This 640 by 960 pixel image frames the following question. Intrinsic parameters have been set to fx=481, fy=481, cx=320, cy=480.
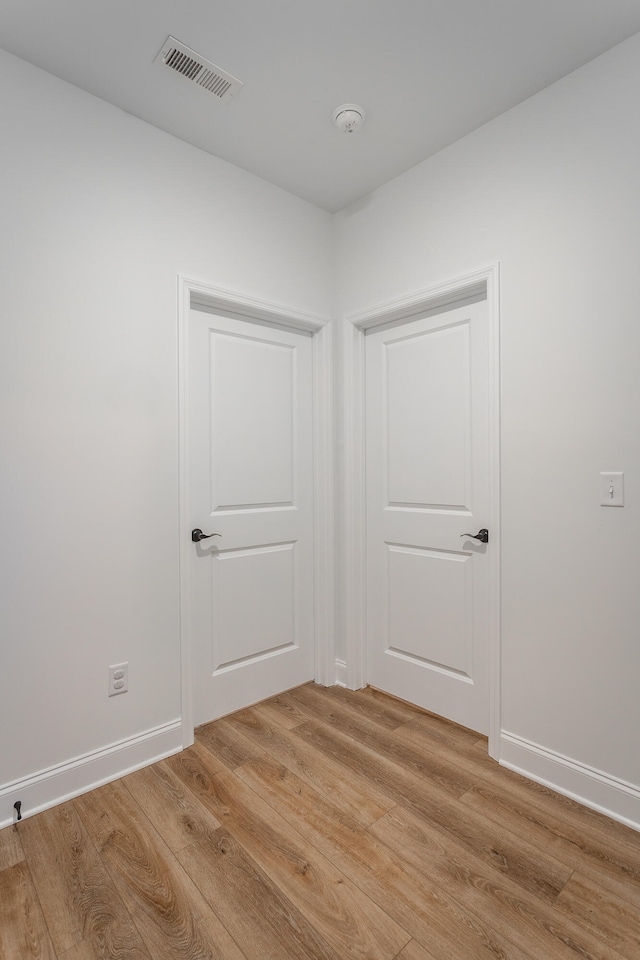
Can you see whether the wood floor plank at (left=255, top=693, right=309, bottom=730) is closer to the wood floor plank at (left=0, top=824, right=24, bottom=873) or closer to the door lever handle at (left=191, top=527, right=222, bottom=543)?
the door lever handle at (left=191, top=527, right=222, bottom=543)

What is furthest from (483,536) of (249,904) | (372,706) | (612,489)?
(249,904)

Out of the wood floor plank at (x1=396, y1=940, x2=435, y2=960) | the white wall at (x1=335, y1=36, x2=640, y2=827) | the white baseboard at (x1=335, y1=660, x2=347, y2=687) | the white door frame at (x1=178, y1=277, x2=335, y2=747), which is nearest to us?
the wood floor plank at (x1=396, y1=940, x2=435, y2=960)

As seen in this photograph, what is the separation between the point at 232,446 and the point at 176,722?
128 centimetres

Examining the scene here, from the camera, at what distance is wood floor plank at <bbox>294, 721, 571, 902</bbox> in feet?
4.70

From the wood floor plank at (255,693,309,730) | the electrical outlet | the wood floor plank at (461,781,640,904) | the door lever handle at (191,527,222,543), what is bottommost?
the wood floor plank at (461,781,640,904)

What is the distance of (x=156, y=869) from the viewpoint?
147 cm

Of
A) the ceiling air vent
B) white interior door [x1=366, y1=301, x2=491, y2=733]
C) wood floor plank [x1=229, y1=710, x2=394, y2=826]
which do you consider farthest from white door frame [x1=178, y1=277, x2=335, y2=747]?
the ceiling air vent

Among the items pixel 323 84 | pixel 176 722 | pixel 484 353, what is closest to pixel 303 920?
pixel 176 722

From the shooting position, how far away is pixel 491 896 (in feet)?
4.46

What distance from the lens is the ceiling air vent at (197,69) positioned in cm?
169

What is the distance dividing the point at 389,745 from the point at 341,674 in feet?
2.12

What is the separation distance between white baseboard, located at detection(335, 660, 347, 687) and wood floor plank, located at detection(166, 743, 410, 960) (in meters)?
0.94

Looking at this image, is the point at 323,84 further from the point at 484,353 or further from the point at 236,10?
the point at 484,353

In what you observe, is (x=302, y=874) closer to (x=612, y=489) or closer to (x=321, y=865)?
(x=321, y=865)
